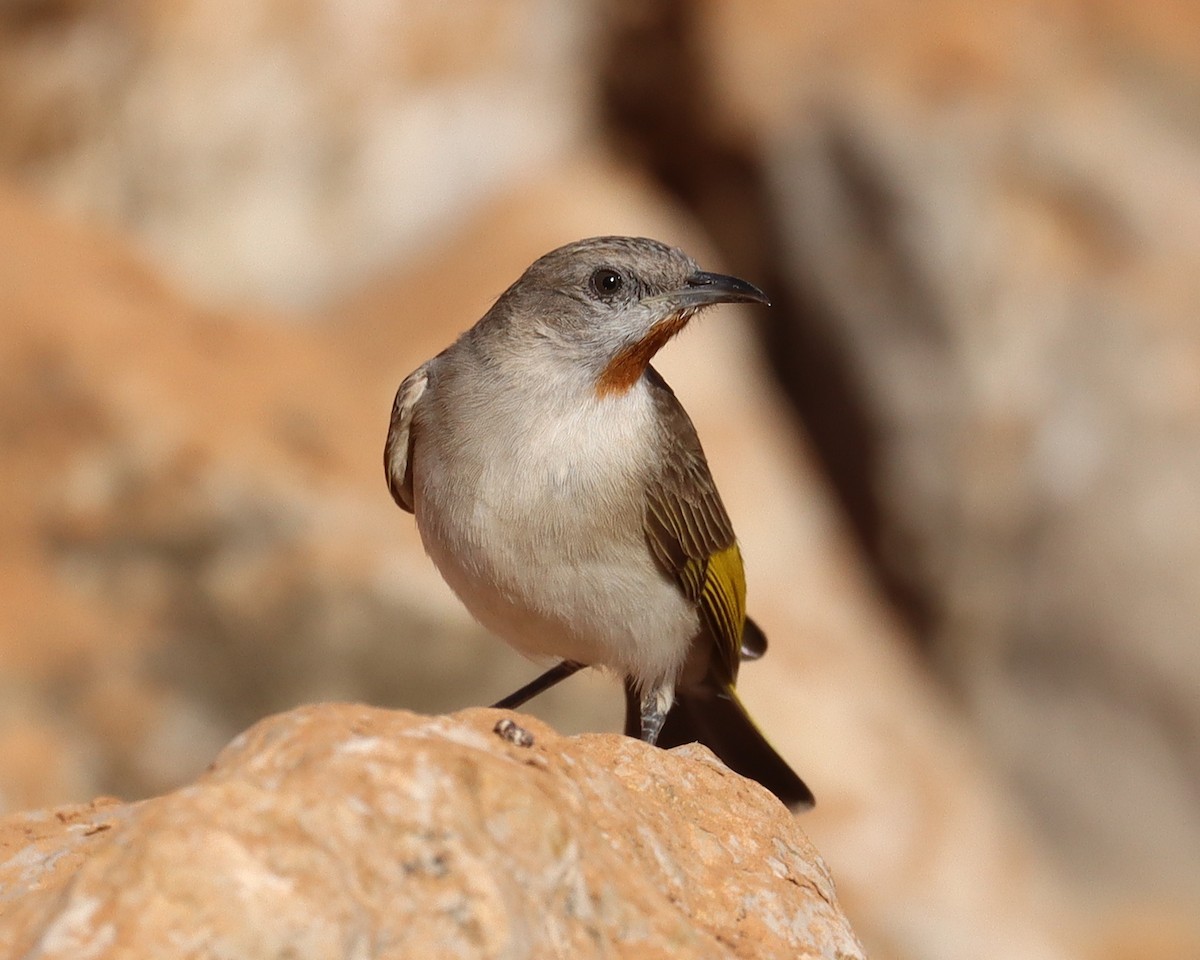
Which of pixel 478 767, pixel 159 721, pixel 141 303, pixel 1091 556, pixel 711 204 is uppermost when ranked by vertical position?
pixel 711 204

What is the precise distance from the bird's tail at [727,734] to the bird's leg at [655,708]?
98 millimetres

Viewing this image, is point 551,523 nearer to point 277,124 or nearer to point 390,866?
point 390,866

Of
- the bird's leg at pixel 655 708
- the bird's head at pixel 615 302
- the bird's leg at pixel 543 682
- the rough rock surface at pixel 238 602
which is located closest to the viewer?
the bird's head at pixel 615 302

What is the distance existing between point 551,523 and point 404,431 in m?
0.88

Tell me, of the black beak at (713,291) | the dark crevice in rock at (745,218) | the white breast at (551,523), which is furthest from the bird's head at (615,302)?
the dark crevice in rock at (745,218)

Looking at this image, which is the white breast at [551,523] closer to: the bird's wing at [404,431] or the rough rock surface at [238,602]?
the bird's wing at [404,431]

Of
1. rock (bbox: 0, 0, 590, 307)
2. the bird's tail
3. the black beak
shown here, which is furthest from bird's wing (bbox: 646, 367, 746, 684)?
rock (bbox: 0, 0, 590, 307)

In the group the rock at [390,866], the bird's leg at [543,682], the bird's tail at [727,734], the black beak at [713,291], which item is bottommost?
the rock at [390,866]

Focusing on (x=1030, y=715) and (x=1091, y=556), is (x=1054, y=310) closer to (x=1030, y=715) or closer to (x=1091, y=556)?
(x=1091, y=556)

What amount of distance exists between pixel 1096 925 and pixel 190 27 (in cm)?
1011

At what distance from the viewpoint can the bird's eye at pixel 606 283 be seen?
5.36 metres

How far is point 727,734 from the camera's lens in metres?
5.83

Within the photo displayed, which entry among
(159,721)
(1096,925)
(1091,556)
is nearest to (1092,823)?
(1096,925)

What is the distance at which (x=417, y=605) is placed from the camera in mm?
8961
